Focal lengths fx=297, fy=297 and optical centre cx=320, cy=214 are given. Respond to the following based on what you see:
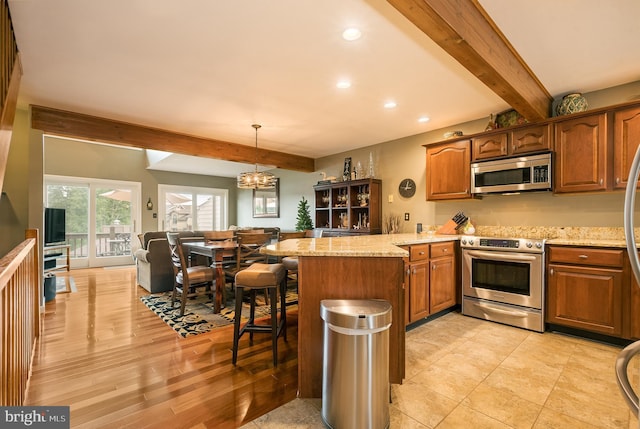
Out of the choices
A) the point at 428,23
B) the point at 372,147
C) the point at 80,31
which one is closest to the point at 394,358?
the point at 428,23

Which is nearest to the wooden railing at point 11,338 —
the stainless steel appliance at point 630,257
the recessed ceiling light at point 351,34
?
the stainless steel appliance at point 630,257

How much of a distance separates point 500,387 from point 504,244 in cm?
155

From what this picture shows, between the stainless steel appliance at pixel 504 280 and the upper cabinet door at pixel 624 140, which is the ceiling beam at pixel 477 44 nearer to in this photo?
the upper cabinet door at pixel 624 140

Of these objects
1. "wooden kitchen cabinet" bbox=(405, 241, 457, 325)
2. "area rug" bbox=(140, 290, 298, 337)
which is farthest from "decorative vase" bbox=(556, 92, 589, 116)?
"area rug" bbox=(140, 290, 298, 337)

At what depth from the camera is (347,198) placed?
16.8ft

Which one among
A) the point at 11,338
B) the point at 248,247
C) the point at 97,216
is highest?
the point at 97,216

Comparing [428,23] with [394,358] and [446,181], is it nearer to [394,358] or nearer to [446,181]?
[394,358]

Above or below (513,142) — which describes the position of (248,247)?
below

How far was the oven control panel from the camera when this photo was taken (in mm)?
2906

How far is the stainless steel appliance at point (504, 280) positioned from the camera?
9.57 feet

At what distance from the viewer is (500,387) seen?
2.00 metres

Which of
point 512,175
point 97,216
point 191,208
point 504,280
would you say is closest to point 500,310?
point 504,280

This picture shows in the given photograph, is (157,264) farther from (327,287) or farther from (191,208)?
(191,208)

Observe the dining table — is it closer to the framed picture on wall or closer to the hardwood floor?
the hardwood floor
